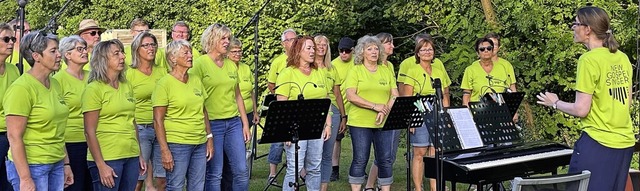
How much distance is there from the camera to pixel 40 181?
461cm

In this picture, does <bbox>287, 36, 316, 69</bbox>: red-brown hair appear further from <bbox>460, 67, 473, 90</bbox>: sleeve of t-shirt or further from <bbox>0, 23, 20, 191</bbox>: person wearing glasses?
<bbox>0, 23, 20, 191</bbox>: person wearing glasses

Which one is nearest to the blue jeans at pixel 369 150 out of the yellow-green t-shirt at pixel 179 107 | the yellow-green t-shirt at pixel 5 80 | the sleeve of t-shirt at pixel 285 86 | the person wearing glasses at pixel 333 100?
the person wearing glasses at pixel 333 100

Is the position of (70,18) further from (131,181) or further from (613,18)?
(131,181)

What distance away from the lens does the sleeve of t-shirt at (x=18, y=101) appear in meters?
4.43

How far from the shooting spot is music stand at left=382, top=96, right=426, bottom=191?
6824mm

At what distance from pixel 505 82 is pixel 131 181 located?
4.13 m

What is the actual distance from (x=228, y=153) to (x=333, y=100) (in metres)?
1.65

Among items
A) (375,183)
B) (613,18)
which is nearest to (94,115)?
(375,183)

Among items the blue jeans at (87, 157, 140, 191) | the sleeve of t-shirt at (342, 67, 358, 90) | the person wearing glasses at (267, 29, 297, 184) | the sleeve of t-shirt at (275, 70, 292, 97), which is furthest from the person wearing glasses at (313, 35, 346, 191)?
the blue jeans at (87, 157, 140, 191)

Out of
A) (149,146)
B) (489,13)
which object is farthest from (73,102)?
(489,13)

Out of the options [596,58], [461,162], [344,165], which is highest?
[596,58]

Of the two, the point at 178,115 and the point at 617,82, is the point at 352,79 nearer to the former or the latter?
the point at 178,115

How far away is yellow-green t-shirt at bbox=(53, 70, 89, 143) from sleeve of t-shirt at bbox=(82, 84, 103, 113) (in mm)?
151

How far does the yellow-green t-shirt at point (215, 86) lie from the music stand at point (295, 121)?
1.48 feet
